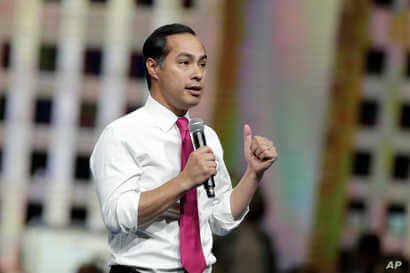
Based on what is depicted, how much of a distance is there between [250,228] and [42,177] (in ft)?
28.2

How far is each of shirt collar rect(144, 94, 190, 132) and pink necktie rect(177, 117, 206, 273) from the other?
37mm

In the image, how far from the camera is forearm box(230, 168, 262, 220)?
8.45ft

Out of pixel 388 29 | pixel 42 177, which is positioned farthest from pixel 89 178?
pixel 388 29

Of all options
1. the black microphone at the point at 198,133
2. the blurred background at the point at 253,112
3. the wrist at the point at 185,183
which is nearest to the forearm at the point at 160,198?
the wrist at the point at 185,183

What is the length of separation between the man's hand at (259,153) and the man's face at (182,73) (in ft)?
0.55

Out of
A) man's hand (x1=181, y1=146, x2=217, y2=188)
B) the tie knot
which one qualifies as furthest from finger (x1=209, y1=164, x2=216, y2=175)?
the tie knot

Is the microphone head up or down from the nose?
down

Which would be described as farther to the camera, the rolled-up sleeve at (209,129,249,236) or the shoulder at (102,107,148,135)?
the rolled-up sleeve at (209,129,249,236)

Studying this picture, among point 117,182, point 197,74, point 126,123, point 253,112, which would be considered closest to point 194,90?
point 197,74

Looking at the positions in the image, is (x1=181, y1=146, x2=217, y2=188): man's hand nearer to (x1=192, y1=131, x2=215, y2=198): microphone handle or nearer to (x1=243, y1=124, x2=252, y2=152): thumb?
(x1=192, y1=131, x2=215, y2=198): microphone handle

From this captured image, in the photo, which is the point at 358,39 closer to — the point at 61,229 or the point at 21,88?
the point at 21,88

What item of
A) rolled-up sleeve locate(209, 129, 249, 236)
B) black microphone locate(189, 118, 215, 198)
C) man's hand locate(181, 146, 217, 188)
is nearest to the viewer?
man's hand locate(181, 146, 217, 188)

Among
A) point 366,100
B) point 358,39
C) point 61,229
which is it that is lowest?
point 61,229

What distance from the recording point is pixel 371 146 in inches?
434
